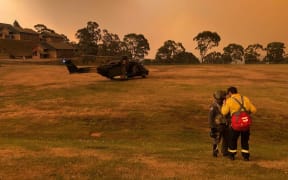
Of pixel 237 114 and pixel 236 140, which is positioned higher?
pixel 237 114

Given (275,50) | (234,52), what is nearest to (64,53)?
(234,52)

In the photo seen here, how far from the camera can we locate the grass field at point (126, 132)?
953cm

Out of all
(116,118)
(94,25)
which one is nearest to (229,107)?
(116,118)

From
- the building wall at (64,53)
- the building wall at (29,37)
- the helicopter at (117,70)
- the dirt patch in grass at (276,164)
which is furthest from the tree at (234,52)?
the dirt patch in grass at (276,164)

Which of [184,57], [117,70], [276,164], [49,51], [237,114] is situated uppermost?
[49,51]

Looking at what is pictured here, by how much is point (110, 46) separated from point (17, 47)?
30.3 meters

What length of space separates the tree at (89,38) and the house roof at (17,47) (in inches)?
678

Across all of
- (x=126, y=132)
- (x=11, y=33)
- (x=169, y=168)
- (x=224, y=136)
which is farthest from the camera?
(x=11, y=33)

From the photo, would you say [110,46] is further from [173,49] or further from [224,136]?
[224,136]

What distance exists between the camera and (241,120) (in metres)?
10.4

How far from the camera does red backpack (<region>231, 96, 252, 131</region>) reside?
10.4 meters

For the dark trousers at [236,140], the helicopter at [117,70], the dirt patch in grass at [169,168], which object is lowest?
the dirt patch in grass at [169,168]

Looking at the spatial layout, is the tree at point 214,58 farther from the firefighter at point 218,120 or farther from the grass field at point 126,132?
the firefighter at point 218,120

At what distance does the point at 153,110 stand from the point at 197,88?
1011cm
